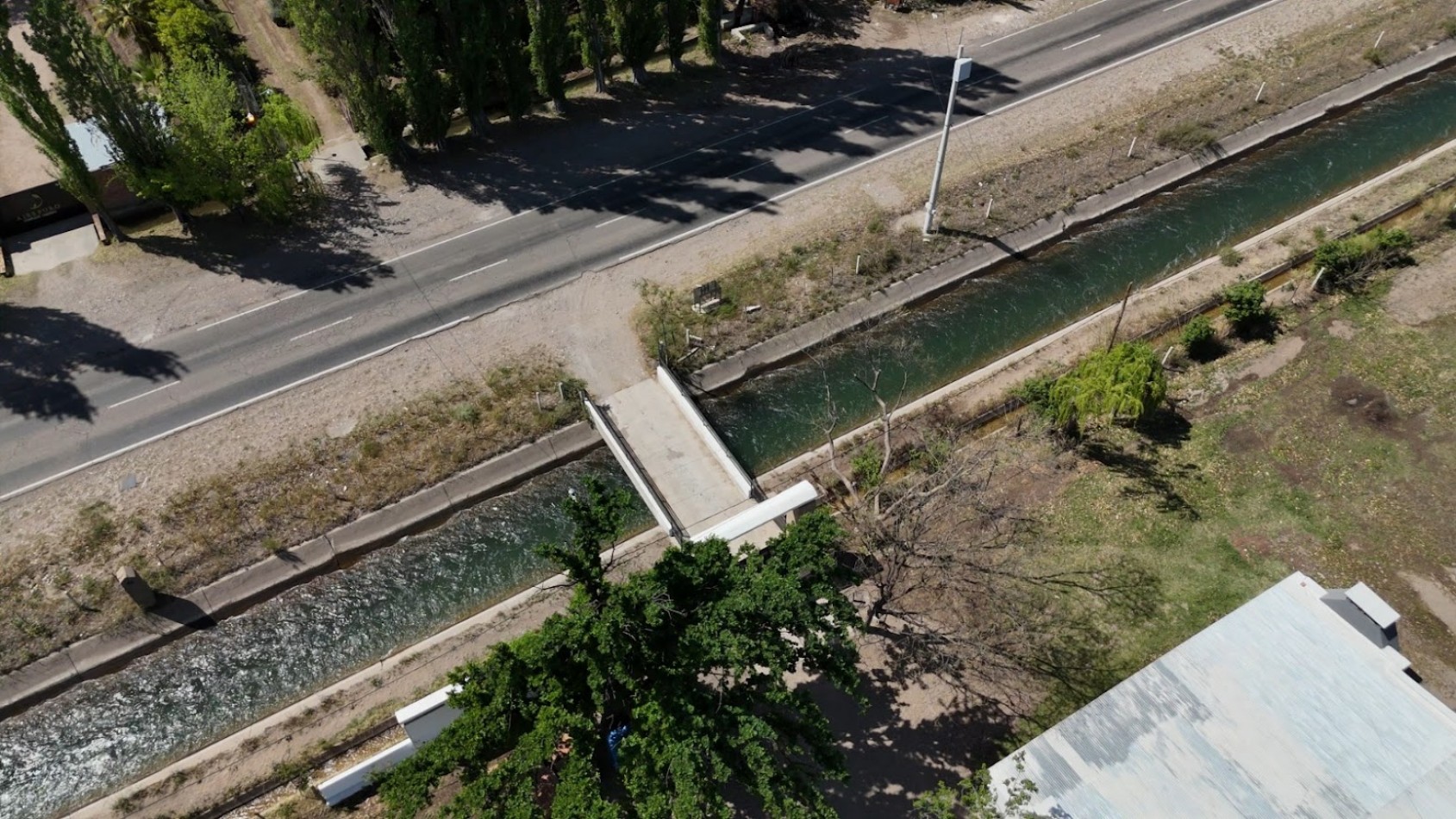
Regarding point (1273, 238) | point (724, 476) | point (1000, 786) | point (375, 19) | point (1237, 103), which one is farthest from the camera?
point (1237, 103)

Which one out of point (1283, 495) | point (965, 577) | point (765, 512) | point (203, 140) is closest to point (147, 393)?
point (203, 140)

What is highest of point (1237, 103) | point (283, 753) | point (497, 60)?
point (497, 60)

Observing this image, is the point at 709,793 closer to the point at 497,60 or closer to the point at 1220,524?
the point at 1220,524

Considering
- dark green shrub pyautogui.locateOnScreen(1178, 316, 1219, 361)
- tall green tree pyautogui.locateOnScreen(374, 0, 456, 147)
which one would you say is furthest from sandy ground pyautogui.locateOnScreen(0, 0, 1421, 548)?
dark green shrub pyautogui.locateOnScreen(1178, 316, 1219, 361)

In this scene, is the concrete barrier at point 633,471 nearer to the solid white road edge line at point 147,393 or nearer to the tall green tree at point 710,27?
the solid white road edge line at point 147,393

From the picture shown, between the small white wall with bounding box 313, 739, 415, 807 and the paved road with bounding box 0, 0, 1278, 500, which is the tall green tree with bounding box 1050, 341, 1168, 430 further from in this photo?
the small white wall with bounding box 313, 739, 415, 807

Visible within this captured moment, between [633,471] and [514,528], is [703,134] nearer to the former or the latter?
[633,471]

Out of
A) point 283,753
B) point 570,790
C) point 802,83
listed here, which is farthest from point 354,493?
point 802,83
